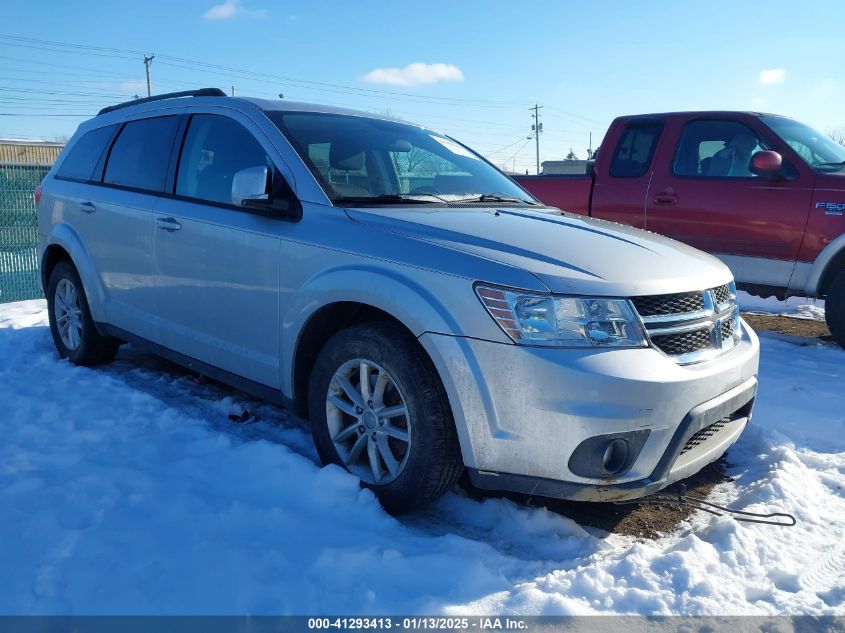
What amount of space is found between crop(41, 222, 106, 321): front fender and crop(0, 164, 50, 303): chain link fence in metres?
4.70

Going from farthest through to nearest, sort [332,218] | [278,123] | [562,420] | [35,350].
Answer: [35,350], [278,123], [332,218], [562,420]

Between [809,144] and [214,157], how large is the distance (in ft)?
17.2

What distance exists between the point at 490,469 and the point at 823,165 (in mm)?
5018

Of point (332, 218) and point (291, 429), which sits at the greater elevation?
point (332, 218)

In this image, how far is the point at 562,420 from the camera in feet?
8.28

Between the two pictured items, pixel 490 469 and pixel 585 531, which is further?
pixel 585 531

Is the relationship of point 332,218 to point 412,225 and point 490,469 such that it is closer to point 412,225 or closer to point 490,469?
point 412,225

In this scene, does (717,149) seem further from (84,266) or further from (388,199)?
(84,266)

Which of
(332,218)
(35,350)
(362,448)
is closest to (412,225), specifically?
(332,218)

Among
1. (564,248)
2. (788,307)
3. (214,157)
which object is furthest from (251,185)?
(788,307)

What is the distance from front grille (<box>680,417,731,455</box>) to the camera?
9.25ft

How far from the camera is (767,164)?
589 cm

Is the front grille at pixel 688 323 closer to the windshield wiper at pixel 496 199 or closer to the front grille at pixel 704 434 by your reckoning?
the front grille at pixel 704 434

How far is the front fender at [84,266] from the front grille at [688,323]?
12.1 feet
